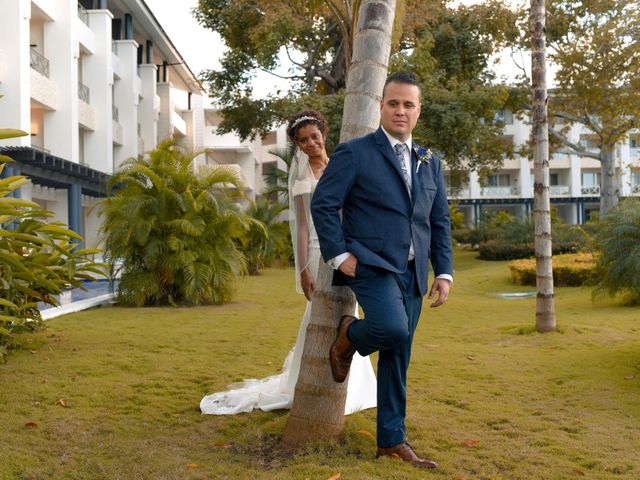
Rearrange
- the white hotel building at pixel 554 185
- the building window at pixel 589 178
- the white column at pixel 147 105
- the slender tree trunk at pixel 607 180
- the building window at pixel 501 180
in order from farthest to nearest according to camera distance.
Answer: the building window at pixel 589 178 < the building window at pixel 501 180 < the white hotel building at pixel 554 185 < the white column at pixel 147 105 < the slender tree trunk at pixel 607 180

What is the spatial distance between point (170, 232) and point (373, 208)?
9.74 m

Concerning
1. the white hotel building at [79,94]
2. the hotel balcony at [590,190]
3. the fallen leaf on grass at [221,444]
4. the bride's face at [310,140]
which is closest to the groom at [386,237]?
the fallen leaf on grass at [221,444]

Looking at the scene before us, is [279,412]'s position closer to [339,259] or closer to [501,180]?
[339,259]

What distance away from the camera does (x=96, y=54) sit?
26.2 meters

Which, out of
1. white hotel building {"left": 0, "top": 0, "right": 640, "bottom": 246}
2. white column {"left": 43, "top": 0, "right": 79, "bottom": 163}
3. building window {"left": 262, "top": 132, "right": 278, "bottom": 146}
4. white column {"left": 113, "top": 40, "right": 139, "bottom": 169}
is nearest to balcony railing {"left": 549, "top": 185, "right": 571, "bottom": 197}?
building window {"left": 262, "top": 132, "right": 278, "bottom": 146}

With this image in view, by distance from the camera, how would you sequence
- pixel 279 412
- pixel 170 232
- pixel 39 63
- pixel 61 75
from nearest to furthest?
1. pixel 279 412
2. pixel 170 232
3. pixel 39 63
4. pixel 61 75

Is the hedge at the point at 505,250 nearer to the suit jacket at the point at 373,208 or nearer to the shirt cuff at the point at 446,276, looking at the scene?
the shirt cuff at the point at 446,276

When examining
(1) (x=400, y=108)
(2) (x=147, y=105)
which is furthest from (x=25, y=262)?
(2) (x=147, y=105)

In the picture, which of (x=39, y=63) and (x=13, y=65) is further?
(x=39, y=63)

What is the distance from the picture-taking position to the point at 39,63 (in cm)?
2205

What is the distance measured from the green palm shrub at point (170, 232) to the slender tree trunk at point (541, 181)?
5604 millimetres

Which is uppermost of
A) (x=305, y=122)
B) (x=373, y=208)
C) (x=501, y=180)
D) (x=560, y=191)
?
(x=501, y=180)

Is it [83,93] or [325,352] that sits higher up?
[83,93]

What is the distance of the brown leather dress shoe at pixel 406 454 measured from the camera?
3963mm
